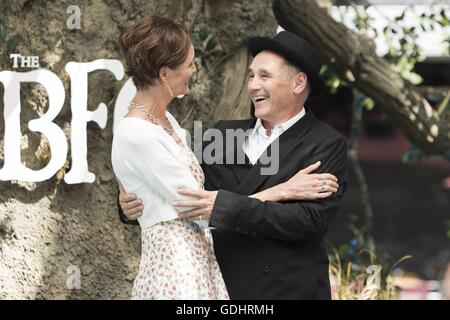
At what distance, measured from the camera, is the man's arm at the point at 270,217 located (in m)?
3.54

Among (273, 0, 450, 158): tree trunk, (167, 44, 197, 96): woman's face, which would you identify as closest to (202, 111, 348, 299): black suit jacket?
(167, 44, 197, 96): woman's face

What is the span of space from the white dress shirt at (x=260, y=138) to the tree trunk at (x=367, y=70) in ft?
7.48

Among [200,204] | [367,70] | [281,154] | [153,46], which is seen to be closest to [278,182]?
[281,154]

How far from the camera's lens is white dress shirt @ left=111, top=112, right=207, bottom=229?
3.48m

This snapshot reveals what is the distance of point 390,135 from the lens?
13992 millimetres

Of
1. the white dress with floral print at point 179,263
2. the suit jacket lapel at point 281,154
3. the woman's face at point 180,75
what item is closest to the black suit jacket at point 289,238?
the suit jacket lapel at point 281,154

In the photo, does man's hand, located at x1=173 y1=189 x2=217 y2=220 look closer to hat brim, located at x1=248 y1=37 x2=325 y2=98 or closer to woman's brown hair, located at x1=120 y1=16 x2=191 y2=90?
woman's brown hair, located at x1=120 y1=16 x2=191 y2=90

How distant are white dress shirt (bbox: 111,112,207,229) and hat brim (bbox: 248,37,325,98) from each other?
1.95 ft

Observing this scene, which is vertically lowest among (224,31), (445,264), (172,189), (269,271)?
(445,264)

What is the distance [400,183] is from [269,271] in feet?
38.0

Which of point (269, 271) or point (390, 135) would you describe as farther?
point (390, 135)

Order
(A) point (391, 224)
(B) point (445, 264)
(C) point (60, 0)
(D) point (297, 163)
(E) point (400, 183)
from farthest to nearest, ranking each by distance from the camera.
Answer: (E) point (400, 183) < (A) point (391, 224) < (B) point (445, 264) < (C) point (60, 0) < (D) point (297, 163)
